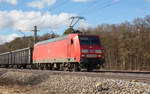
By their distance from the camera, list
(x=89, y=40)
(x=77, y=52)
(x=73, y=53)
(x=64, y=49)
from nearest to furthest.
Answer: (x=77, y=52), (x=73, y=53), (x=89, y=40), (x=64, y=49)

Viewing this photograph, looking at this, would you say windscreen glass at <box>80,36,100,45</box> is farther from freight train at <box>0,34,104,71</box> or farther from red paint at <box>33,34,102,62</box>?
red paint at <box>33,34,102,62</box>

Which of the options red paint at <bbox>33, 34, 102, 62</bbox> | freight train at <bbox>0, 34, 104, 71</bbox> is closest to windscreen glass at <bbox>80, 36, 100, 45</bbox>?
freight train at <bbox>0, 34, 104, 71</bbox>

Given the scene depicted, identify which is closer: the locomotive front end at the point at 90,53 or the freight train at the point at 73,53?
the locomotive front end at the point at 90,53

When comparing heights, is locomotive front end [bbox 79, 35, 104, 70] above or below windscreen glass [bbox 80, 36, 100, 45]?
below

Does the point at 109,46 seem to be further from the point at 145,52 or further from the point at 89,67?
the point at 89,67

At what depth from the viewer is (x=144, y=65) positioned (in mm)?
39156

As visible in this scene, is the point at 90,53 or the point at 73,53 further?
the point at 73,53

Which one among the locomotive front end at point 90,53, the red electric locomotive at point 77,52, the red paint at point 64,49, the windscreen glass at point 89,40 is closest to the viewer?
the locomotive front end at point 90,53

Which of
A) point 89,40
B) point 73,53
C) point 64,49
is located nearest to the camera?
point 73,53

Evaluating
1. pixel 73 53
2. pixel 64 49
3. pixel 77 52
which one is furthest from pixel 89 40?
pixel 64 49

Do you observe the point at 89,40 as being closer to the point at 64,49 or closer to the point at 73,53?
the point at 73,53

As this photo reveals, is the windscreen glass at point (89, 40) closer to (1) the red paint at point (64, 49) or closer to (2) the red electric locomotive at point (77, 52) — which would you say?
(2) the red electric locomotive at point (77, 52)

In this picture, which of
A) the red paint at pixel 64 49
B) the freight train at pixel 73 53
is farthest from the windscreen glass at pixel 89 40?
the red paint at pixel 64 49

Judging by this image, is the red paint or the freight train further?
the red paint
